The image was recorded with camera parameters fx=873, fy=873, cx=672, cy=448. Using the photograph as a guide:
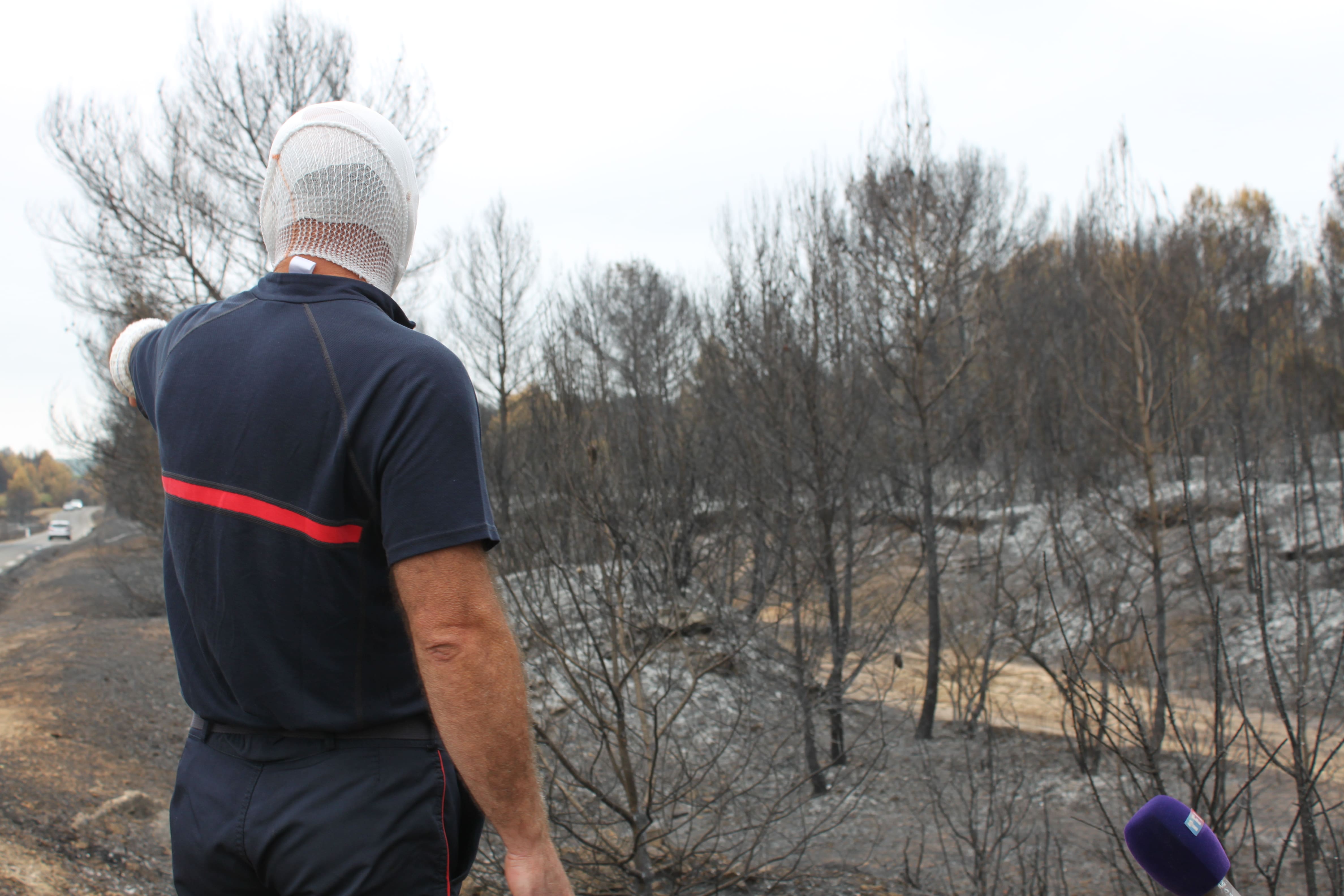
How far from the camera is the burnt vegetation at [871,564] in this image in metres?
4.91

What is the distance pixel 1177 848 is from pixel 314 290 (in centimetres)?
172

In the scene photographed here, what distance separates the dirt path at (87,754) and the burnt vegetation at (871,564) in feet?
9.15

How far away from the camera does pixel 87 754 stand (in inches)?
299

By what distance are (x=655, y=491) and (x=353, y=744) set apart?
4.43 meters

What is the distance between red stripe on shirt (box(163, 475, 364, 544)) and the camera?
129cm

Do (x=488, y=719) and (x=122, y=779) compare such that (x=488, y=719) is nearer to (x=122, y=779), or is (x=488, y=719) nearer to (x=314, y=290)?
(x=314, y=290)

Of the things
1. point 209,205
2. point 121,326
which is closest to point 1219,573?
point 209,205

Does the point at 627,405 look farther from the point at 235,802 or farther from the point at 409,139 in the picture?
the point at 409,139

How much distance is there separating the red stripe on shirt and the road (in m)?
38.9

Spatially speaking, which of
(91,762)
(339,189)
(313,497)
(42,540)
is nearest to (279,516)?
→ (313,497)

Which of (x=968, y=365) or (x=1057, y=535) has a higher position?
(x=968, y=365)

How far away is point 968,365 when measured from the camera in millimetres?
12148

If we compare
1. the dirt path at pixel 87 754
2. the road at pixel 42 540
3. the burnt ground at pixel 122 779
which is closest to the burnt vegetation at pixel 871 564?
the burnt ground at pixel 122 779

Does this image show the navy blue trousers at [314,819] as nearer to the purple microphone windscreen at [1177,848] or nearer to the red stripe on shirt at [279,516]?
the red stripe on shirt at [279,516]
